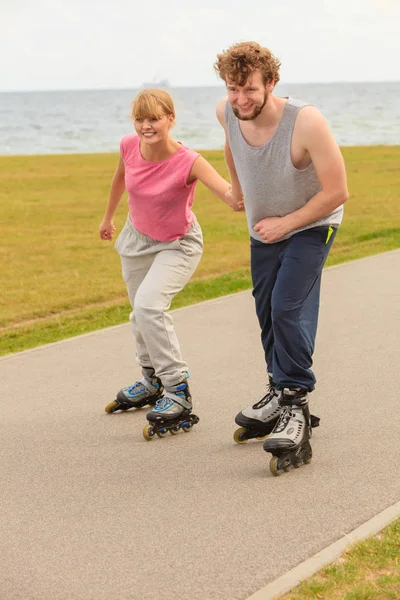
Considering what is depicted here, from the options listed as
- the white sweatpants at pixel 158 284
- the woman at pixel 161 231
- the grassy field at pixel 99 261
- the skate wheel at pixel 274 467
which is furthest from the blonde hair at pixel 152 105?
the grassy field at pixel 99 261

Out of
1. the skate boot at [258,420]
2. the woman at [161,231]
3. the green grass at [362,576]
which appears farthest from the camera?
the woman at [161,231]

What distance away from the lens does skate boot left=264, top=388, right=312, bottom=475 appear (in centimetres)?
454

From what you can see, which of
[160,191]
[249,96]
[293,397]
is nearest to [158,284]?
[160,191]

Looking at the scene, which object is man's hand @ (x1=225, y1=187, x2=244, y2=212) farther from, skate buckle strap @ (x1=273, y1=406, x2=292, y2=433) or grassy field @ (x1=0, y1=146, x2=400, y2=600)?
grassy field @ (x1=0, y1=146, x2=400, y2=600)

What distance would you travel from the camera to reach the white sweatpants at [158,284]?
5184 mm

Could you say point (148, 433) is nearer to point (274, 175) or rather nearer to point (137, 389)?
point (137, 389)

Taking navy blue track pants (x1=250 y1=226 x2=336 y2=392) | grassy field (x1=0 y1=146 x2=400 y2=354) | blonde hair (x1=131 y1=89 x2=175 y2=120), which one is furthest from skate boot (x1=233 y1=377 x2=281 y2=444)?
grassy field (x1=0 y1=146 x2=400 y2=354)

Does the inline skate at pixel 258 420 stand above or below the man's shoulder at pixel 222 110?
below

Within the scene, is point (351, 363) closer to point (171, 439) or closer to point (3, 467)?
point (171, 439)

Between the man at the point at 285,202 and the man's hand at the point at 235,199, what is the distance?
212 millimetres

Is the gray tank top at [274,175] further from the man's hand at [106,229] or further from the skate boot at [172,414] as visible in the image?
the man's hand at [106,229]

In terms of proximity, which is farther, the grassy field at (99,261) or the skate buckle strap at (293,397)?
the skate buckle strap at (293,397)

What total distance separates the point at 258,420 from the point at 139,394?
91 cm

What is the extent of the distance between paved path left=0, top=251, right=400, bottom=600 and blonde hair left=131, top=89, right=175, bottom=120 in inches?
65.5
